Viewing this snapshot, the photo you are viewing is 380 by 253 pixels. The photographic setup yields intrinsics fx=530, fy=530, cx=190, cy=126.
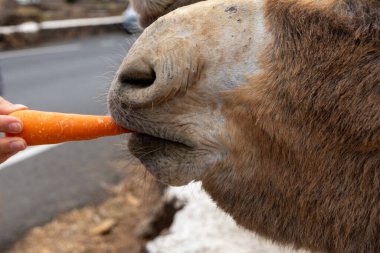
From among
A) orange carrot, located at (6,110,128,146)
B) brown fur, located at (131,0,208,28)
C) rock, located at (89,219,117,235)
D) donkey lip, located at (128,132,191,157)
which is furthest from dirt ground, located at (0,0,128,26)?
donkey lip, located at (128,132,191,157)

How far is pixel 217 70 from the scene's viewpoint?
1949mm

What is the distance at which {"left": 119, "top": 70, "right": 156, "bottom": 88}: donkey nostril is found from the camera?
1.90 metres

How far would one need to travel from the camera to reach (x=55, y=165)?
22.7 feet

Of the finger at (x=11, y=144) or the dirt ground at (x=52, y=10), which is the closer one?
the finger at (x=11, y=144)

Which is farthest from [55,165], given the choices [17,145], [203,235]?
[17,145]

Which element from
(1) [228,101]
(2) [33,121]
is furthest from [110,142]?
(1) [228,101]

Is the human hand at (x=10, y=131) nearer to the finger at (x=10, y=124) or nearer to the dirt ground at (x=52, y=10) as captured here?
the finger at (x=10, y=124)

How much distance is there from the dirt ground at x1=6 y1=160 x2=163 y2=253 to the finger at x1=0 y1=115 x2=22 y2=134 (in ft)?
8.35

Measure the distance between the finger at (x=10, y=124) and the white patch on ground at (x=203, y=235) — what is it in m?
1.70

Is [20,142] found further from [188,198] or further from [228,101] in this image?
[188,198]

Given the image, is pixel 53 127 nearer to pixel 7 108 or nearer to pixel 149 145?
pixel 7 108

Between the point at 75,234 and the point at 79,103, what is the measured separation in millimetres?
5216

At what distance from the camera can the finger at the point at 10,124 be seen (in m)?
2.24

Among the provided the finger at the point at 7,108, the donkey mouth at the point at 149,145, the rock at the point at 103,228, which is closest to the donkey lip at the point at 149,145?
the donkey mouth at the point at 149,145
